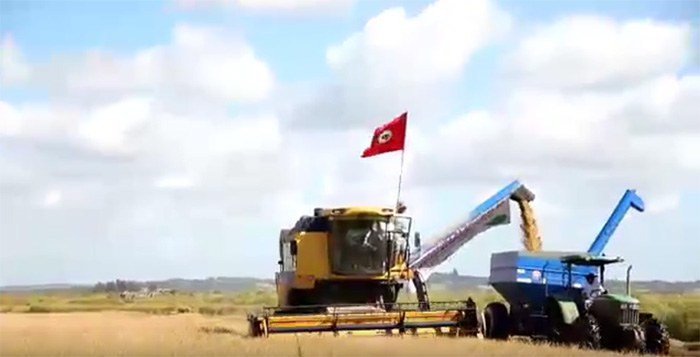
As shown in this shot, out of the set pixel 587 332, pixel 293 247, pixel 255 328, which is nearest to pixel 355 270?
pixel 293 247

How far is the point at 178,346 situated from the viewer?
20438mm

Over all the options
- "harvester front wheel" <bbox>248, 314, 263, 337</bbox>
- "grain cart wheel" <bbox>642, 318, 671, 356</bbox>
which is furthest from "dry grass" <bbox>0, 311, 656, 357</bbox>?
"grain cart wheel" <bbox>642, 318, 671, 356</bbox>

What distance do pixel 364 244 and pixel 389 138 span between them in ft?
11.5

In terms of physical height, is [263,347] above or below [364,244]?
below

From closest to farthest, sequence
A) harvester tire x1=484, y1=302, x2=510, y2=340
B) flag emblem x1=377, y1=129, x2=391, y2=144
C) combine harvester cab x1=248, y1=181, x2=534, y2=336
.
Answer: combine harvester cab x1=248, y1=181, x2=534, y2=336 → harvester tire x1=484, y1=302, x2=510, y2=340 → flag emblem x1=377, y1=129, x2=391, y2=144

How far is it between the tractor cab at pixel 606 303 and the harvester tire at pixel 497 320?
5.67 ft

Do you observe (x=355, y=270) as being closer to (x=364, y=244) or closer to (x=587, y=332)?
(x=364, y=244)

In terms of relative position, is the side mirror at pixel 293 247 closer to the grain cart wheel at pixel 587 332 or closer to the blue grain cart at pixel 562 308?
the blue grain cart at pixel 562 308

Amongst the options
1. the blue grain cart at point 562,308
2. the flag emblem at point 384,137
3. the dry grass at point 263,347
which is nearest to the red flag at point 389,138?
the flag emblem at point 384,137

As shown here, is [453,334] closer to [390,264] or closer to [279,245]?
[390,264]

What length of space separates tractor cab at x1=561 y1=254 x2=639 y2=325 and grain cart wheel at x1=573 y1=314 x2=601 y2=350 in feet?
1.26

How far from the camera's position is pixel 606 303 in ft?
94.4

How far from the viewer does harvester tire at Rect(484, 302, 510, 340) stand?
101ft

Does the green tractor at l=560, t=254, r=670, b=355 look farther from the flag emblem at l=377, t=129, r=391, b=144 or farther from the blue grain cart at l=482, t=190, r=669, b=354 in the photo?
the flag emblem at l=377, t=129, r=391, b=144
